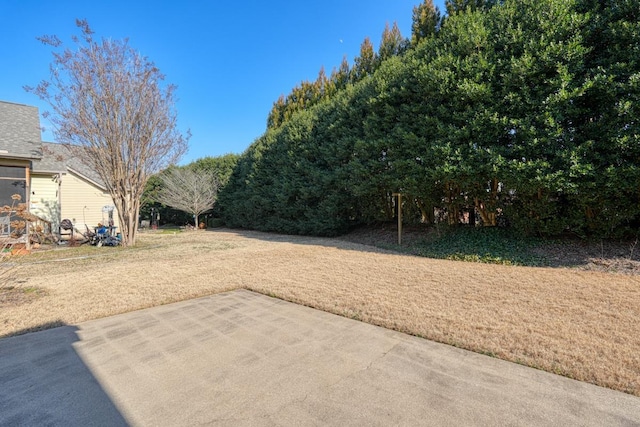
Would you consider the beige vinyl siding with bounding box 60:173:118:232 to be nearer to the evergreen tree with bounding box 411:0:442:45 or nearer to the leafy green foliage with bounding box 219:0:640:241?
the leafy green foliage with bounding box 219:0:640:241

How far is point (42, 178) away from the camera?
40.9 ft

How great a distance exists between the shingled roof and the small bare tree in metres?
8.26

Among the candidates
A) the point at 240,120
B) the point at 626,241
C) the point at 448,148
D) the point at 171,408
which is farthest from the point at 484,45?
the point at 240,120

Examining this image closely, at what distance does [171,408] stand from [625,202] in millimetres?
9236

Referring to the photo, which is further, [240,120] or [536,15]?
[240,120]

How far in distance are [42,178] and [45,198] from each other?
0.83 metres

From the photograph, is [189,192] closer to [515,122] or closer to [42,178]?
[42,178]

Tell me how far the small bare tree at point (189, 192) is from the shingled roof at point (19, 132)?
8.26 metres

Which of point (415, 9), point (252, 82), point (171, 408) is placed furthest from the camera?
point (252, 82)

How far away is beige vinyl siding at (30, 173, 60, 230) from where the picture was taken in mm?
12172

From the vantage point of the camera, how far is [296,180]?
1473cm

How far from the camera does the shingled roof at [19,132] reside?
9.92 meters

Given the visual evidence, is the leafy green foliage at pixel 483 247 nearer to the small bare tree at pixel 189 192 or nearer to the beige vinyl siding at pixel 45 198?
the beige vinyl siding at pixel 45 198

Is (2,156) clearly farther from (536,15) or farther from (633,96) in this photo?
(633,96)
